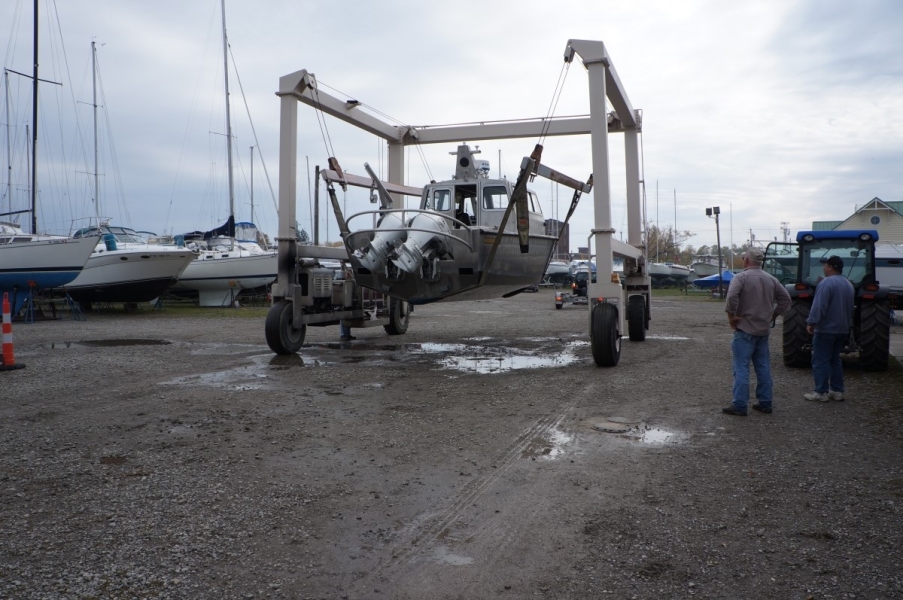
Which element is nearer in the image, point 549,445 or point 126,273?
point 549,445

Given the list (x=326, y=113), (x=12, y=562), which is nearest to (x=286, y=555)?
(x=12, y=562)

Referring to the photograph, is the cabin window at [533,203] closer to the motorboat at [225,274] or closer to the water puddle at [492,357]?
the water puddle at [492,357]

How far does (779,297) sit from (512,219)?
479cm

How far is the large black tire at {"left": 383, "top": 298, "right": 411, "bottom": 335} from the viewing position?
14.8 metres

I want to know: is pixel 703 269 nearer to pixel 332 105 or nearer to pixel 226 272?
pixel 226 272

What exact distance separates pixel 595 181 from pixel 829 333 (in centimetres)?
403

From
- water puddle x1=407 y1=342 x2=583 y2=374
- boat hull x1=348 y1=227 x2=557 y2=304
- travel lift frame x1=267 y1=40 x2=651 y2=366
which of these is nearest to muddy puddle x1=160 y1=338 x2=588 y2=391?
water puddle x1=407 y1=342 x2=583 y2=374

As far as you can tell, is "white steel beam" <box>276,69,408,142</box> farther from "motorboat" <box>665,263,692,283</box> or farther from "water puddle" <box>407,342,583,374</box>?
"motorboat" <box>665,263,692,283</box>

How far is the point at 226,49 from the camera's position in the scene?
28.1 meters

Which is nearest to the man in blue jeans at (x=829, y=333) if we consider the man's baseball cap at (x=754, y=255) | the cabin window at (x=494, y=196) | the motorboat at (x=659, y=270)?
the man's baseball cap at (x=754, y=255)

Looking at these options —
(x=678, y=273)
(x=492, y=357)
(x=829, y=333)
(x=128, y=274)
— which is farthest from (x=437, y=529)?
(x=678, y=273)

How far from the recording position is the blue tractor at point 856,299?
9.28 m

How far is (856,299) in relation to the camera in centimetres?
974

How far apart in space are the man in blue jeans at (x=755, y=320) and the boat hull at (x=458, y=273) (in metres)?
4.04
